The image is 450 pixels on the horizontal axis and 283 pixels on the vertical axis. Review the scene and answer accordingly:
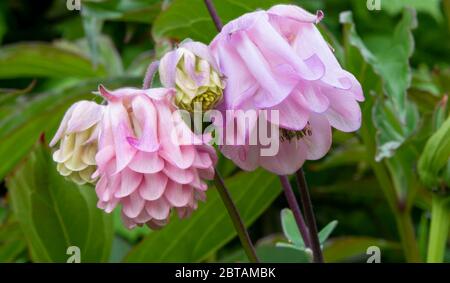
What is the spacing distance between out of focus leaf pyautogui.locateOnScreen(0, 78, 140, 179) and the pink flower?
1.22 ft

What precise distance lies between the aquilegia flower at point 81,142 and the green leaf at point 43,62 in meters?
0.60

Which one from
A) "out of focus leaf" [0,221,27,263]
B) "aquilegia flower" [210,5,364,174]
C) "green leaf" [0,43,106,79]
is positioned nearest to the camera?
"aquilegia flower" [210,5,364,174]

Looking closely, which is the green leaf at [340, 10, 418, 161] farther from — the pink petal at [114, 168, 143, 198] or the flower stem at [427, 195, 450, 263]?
the pink petal at [114, 168, 143, 198]

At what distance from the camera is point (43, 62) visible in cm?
116

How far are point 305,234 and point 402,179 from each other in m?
0.29

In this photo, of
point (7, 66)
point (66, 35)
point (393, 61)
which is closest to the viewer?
point (393, 61)

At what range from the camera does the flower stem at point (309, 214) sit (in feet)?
1.78

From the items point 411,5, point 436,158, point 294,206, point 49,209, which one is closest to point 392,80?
point 436,158

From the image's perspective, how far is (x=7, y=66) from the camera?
113 centimetres

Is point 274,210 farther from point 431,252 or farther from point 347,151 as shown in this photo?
point 431,252

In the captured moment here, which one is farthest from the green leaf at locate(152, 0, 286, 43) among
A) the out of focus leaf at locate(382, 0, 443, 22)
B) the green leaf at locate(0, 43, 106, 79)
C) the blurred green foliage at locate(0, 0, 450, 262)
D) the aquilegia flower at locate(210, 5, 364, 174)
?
the out of focus leaf at locate(382, 0, 443, 22)

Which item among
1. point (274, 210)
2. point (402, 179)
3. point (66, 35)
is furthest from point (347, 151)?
point (66, 35)

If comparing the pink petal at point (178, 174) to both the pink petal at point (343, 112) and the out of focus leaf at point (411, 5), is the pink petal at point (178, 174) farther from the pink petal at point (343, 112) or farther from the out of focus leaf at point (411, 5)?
the out of focus leaf at point (411, 5)

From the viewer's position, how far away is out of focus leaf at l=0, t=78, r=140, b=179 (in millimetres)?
871
